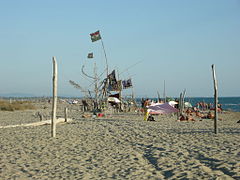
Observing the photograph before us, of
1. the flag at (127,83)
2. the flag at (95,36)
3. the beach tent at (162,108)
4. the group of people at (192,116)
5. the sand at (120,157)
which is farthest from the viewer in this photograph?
the flag at (127,83)

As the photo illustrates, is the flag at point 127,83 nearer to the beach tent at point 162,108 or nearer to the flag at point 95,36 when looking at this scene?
the flag at point 95,36

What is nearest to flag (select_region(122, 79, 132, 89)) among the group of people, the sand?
the group of people

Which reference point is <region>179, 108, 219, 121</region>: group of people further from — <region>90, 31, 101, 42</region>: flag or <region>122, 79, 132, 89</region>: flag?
<region>90, 31, 101, 42</region>: flag

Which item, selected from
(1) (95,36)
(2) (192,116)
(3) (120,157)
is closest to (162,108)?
(2) (192,116)

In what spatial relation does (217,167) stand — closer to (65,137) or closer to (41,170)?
(41,170)

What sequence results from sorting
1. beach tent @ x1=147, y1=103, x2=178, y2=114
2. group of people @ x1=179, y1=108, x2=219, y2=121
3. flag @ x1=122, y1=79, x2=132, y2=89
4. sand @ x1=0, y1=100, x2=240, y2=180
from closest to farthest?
sand @ x1=0, y1=100, x2=240, y2=180
beach tent @ x1=147, y1=103, x2=178, y2=114
group of people @ x1=179, y1=108, x2=219, y2=121
flag @ x1=122, y1=79, x2=132, y2=89

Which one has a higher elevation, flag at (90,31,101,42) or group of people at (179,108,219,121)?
flag at (90,31,101,42)

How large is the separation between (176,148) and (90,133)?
13.8ft

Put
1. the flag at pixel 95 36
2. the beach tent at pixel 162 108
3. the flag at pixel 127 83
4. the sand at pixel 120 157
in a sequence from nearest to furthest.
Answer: the sand at pixel 120 157
the beach tent at pixel 162 108
the flag at pixel 95 36
the flag at pixel 127 83

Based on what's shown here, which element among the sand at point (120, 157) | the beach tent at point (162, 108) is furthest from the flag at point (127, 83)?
the sand at point (120, 157)

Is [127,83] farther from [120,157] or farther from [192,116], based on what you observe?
[120,157]

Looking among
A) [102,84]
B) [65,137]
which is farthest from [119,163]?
[102,84]

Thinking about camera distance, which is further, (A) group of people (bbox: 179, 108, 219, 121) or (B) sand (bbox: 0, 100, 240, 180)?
(A) group of people (bbox: 179, 108, 219, 121)

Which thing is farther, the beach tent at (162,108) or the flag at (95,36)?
the flag at (95,36)
